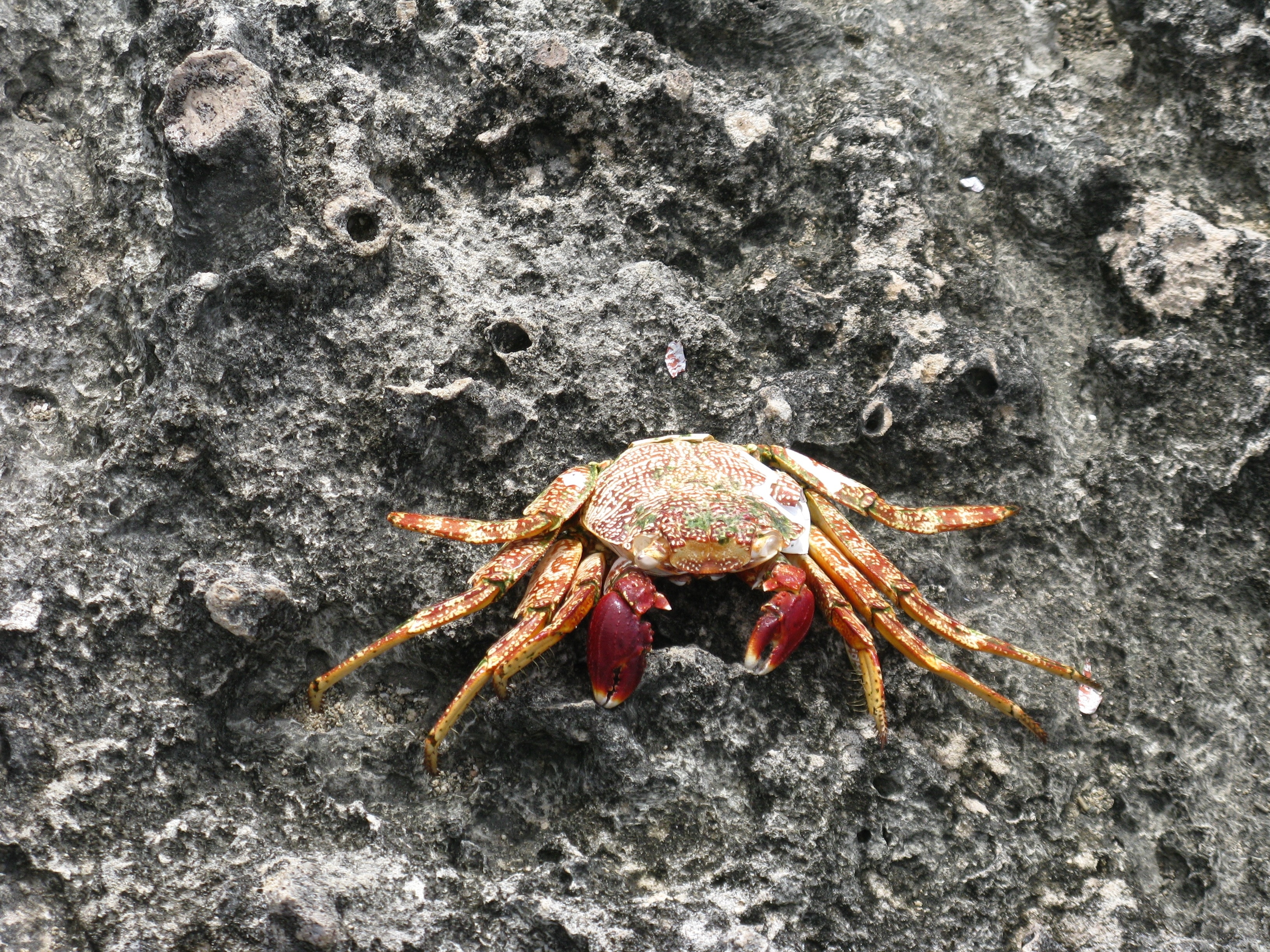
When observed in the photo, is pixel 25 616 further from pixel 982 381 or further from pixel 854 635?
pixel 982 381

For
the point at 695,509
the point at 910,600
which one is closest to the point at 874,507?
the point at 910,600

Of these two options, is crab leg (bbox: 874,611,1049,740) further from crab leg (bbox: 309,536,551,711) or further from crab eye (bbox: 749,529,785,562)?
crab leg (bbox: 309,536,551,711)

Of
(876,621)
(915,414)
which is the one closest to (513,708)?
(876,621)

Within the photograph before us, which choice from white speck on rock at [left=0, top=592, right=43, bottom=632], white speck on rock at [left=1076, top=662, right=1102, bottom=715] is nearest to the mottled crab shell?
white speck on rock at [left=1076, top=662, right=1102, bottom=715]

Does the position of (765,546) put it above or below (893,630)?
above

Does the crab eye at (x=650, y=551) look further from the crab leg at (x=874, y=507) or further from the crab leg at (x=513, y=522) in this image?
the crab leg at (x=874, y=507)

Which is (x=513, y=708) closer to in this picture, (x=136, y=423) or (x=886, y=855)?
(x=886, y=855)
